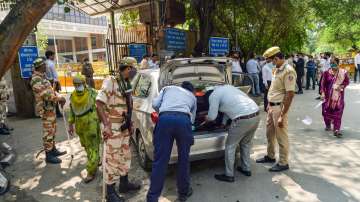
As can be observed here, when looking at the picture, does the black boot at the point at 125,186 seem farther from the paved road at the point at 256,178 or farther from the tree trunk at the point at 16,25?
the tree trunk at the point at 16,25

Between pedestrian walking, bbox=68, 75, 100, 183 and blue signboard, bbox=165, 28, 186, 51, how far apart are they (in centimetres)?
665

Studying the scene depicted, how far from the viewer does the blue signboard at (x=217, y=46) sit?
11.9 meters

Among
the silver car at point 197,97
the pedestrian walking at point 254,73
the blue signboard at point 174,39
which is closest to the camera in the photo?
the silver car at point 197,97

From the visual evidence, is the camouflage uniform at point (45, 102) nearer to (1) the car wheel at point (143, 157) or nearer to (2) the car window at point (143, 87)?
(2) the car window at point (143, 87)

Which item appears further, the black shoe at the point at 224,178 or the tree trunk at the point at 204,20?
the tree trunk at the point at 204,20

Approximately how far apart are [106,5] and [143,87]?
8.50 meters

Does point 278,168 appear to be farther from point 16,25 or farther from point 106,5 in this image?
point 106,5

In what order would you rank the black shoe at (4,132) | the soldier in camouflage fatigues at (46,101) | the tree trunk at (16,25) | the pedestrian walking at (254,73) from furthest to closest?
1. the pedestrian walking at (254,73)
2. the black shoe at (4,132)
3. the soldier in camouflage fatigues at (46,101)
4. the tree trunk at (16,25)

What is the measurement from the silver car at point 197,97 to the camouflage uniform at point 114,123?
50 centimetres

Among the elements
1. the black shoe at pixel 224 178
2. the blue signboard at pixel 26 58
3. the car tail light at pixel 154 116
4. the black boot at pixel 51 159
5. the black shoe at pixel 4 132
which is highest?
the blue signboard at pixel 26 58

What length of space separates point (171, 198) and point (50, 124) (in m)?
2.89

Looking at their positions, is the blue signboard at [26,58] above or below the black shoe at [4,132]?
above

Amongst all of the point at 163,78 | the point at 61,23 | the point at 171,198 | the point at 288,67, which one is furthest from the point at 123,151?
the point at 61,23

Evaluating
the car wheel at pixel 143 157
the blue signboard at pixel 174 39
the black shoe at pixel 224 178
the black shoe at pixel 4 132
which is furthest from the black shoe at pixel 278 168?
the blue signboard at pixel 174 39
